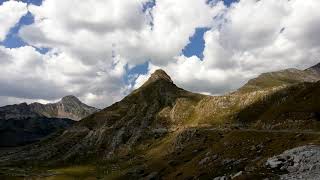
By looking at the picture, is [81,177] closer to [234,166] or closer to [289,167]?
[234,166]

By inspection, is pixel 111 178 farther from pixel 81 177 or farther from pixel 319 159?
pixel 319 159

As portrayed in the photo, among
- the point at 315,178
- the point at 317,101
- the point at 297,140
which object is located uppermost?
the point at 317,101

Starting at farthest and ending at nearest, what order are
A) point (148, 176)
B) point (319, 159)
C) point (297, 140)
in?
point (148, 176), point (297, 140), point (319, 159)

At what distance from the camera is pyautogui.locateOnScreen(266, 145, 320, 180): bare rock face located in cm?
7825

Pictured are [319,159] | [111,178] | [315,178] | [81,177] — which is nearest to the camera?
[315,178]

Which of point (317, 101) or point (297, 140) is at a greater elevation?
point (317, 101)

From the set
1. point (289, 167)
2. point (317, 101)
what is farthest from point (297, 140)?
point (317, 101)

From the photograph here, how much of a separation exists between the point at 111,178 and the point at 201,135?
40623mm

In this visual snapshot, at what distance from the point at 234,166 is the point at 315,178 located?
4084cm

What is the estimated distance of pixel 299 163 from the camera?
276 feet

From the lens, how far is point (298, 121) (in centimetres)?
15812

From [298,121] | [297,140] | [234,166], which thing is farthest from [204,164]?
[298,121]

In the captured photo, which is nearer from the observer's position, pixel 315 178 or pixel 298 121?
pixel 315 178

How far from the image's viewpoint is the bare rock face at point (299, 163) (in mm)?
78250
